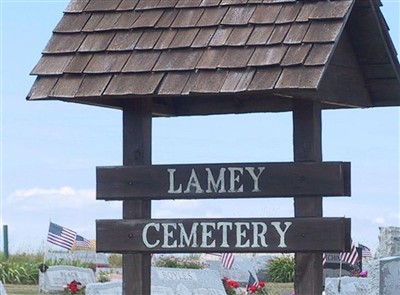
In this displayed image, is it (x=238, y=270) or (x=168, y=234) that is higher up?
(x=238, y=270)

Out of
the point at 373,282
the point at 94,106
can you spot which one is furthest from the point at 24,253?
the point at 94,106

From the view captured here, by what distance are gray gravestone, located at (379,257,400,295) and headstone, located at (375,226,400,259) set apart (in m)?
2.96

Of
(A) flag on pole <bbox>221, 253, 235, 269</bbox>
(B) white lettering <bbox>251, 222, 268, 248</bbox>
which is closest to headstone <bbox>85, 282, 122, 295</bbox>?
(B) white lettering <bbox>251, 222, 268, 248</bbox>

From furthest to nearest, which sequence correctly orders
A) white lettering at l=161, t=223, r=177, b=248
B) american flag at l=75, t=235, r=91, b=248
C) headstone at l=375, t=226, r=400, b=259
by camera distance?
american flag at l=75, t=235, r=91, b=248, headstone at l=375, t=226, r=400, b=259, white lettering at l=161, t=223, r=177, b=248

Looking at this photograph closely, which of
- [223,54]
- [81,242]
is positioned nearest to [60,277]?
[81,242]

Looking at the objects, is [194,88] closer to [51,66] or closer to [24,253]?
[51,66]

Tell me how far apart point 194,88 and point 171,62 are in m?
0.37

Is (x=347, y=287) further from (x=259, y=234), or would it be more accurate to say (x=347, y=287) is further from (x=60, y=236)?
(x=60, y=236)

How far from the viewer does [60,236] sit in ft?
89.8

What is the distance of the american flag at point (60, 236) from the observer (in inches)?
1070

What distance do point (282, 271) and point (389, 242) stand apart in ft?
32.1

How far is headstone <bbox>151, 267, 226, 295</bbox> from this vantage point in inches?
733

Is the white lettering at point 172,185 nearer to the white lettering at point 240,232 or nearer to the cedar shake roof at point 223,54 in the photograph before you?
the white lettering at point 240,232

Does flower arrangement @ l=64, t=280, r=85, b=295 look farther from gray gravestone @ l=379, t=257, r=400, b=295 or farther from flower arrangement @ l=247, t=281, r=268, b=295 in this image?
gray gravestone @ l=379, t=257, r=400, b=295
